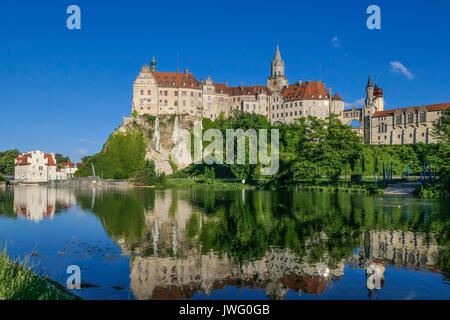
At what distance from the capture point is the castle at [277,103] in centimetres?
10100

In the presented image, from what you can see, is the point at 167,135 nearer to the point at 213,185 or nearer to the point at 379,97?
the point at 213,185

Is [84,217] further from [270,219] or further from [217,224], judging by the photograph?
[270,219]

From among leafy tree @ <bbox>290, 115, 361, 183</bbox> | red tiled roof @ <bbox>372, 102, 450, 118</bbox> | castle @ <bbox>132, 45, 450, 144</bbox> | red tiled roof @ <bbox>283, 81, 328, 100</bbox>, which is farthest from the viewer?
red tiled roof @ <bbox>283, 81, 328, 100</bbox>

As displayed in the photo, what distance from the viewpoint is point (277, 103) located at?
112188 mm

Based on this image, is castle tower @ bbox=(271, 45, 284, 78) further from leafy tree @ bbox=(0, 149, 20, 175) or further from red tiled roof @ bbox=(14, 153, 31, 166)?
leafy tree @ bbox=(0, 149, 20, 175)

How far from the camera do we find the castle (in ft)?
331

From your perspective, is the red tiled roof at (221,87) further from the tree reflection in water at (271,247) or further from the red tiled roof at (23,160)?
the tree reflection in water at (271,247)

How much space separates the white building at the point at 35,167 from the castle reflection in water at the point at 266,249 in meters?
78.4

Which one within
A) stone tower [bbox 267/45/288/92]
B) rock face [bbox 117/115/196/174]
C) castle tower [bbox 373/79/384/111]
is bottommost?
rock face [bbox 117/115/196/174]

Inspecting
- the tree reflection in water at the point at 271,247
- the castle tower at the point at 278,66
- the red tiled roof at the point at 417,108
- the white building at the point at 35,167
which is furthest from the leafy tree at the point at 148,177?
the red tiled roof at the point at 417,108

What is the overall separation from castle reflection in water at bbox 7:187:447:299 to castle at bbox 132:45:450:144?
7773cm

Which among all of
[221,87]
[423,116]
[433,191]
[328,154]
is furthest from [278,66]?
[433,191]

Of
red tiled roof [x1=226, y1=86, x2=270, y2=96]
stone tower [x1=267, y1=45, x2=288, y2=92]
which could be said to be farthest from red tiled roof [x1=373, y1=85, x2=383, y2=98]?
red tiled roof [x1=226, y1=86, x2=270, y2=96]

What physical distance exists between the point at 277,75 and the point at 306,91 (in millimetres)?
13739
